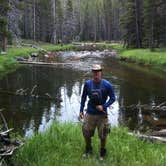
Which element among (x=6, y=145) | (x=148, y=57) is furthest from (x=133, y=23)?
(x=6, y=145)

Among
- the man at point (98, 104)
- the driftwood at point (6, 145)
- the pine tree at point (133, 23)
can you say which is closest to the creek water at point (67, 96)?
the man at point (98, 104)

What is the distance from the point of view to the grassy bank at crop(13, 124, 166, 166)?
31.3ft

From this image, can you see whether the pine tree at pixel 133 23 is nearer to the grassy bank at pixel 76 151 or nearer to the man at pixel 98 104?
the grassy bank at pixel 76 151

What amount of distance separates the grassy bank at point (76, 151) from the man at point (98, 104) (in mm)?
450

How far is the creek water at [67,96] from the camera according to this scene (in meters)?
17.3

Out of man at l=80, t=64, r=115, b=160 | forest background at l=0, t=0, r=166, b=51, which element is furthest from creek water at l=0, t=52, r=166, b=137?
forest background at l=0, t=0, r=166, b=51

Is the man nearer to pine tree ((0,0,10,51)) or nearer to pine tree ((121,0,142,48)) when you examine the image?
pine tree ((0,0,10,51))

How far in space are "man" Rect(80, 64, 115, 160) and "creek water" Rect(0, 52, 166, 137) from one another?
4.55 metres

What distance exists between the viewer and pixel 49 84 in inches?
1138

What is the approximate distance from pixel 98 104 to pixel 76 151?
1669 millimetres

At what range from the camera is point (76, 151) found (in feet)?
34.6

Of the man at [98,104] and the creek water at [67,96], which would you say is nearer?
the man at [98,104]

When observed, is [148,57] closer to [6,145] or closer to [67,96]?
[67,96]

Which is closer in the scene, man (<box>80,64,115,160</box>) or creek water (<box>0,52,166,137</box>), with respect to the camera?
man (<box>80,64,115,160</box>)
